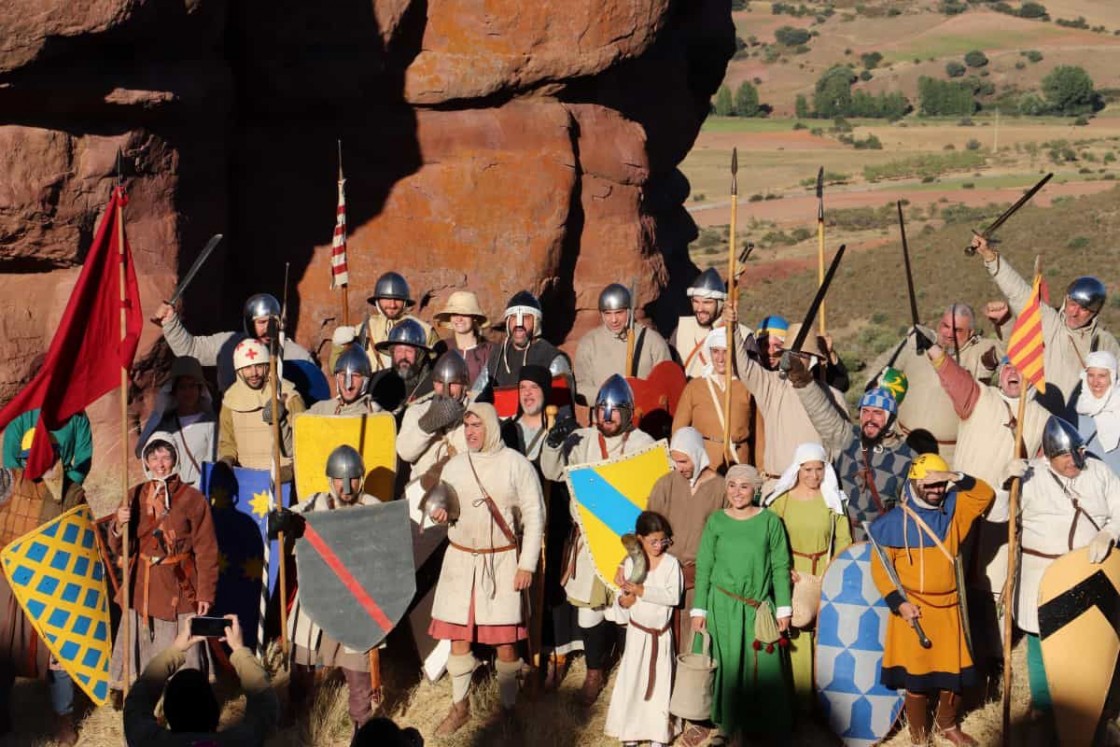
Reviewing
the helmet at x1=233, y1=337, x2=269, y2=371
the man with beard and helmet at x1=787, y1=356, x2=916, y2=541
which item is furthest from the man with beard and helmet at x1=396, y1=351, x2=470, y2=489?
the man with beard and helmet at x1=787, y1=356, x2=916, y2=541

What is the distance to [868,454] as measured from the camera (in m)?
A: 7.71

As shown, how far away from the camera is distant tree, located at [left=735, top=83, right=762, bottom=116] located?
70250 millimetres

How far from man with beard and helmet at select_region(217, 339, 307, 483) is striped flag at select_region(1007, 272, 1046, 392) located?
12.7 feet

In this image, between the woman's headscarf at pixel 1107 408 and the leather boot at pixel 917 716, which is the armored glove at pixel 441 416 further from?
the woman's headscarf at pixel 1107 408

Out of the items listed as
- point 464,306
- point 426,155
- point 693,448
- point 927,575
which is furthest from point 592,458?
point 426,155

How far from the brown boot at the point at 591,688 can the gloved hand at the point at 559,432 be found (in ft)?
4.01

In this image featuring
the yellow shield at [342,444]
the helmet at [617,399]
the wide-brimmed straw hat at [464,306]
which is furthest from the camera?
the wide-brimmed straw hat at [464,306]

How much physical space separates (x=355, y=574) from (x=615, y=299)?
298 centimetres

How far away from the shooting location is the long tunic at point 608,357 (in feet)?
31.4

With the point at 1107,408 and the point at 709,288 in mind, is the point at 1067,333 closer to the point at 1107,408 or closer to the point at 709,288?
the point at 1107,408

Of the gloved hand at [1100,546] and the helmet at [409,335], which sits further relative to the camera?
the helmet at [409,335]

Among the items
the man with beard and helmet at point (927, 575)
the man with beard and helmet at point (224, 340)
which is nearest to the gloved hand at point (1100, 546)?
the man with beard and helmet at point (927, 575)

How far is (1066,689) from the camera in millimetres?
7129

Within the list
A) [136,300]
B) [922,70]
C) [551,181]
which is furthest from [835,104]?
[136,300]
